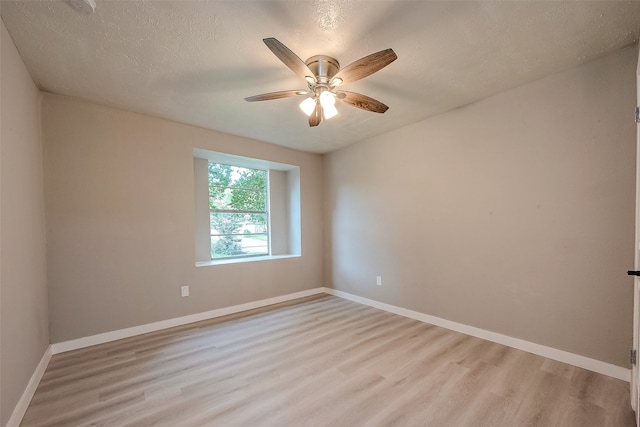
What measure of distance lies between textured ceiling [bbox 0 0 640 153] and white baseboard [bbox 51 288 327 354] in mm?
2333

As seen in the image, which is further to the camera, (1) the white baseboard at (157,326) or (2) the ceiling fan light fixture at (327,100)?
(1) the white baseboard at (157,326)

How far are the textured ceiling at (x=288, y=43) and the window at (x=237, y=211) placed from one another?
161 centimetres

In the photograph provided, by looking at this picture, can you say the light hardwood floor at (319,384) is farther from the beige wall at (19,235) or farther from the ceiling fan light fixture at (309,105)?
the ceiling fan light fixture at (309,105)

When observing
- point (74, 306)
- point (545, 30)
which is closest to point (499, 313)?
point (545, 30)

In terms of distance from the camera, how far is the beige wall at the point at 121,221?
2613 millimetres

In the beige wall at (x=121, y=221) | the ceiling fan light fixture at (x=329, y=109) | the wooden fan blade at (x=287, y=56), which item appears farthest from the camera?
the beige wall at (x=121, y=221)

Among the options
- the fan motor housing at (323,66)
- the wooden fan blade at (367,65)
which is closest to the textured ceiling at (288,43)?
the fan motor housing at (323,66)

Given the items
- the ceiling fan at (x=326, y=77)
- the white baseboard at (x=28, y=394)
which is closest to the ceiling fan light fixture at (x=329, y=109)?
the ceiling fan at (x=326, y=77)

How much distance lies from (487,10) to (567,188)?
1585 mm

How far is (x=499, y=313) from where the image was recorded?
8.75 feet

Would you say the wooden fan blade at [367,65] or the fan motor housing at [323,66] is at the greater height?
the fan motor housing at [323,66]

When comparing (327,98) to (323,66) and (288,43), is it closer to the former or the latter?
(323,66)

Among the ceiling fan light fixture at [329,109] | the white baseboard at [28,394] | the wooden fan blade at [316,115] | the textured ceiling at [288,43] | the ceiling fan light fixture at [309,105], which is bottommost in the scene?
the white baseboard at [28,394]

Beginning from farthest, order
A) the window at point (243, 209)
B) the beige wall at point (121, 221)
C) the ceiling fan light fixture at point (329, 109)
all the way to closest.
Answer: the window at point (243, 209) < the beige wall at point (121, 221) < the ceiling fan light fixture at point (329, 109)
